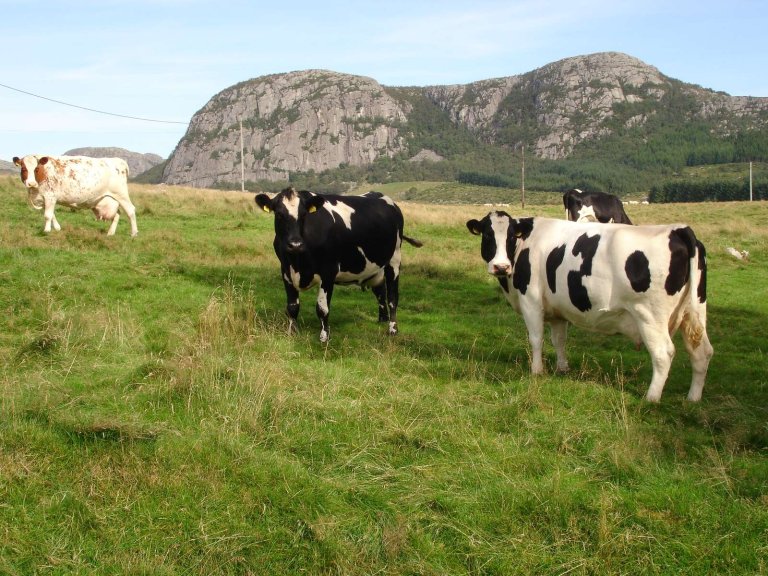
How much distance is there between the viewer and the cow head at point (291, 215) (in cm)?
1144

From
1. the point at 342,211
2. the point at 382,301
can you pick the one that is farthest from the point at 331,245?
the point at 382,301

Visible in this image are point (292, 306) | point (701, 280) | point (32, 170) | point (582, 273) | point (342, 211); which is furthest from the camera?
point (32, 170)

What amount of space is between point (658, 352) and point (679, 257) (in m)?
1.08

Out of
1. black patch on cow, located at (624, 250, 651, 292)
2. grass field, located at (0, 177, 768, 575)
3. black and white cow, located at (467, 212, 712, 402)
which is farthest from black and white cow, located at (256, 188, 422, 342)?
black patch on cow, located at (624, 250, 651, 292)

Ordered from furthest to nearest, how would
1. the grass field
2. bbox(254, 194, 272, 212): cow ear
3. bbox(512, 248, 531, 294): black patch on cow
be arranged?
bbox(254, 194, 272, 212): cow ear → bbox(512, 248, 531, 294): black patch on cow → the grass field

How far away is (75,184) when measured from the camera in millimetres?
19188

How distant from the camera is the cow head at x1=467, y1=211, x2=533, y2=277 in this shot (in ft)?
32.9

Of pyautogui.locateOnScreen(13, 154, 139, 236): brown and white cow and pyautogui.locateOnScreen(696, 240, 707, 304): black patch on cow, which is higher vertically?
pyautogui.locateOnScreen(13, 154, 139, 236): brown and white cow

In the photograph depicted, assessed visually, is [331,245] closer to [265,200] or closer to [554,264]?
[265,200]

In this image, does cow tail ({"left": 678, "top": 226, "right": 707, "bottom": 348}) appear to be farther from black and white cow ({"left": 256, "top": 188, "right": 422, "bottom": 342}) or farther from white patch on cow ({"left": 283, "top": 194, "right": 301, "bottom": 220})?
white patch on cow ({"left": 283, "top": 194, "right": 301, "bottom": 220})

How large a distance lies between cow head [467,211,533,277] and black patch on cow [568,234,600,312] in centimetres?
103

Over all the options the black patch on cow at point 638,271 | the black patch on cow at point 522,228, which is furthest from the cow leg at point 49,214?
the black patch on cow at point 638,271

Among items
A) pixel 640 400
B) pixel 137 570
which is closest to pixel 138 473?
pixel 137 570

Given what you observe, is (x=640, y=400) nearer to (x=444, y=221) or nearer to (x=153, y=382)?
(x=153, y=382)
